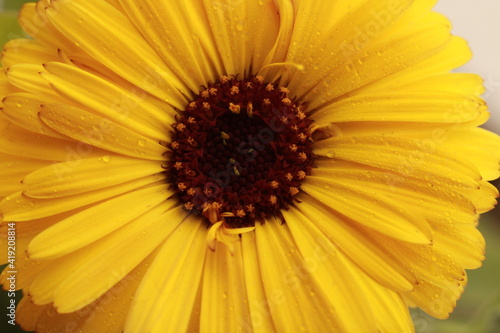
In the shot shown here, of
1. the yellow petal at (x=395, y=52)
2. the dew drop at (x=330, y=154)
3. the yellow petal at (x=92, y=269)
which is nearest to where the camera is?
the yellow petal at (x=92, y=269)

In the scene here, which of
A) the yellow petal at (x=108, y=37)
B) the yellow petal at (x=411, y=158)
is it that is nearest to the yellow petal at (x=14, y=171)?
the yellow petal at (x=108, y=37)

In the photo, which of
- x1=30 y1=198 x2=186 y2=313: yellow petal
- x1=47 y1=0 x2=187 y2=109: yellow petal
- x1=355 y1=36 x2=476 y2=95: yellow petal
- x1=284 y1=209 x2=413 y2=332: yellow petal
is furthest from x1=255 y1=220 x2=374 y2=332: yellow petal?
x1=47 y1=0 x2=187 y2=109: yellow petal

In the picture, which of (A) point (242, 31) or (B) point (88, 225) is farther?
(A) point (242, 31)

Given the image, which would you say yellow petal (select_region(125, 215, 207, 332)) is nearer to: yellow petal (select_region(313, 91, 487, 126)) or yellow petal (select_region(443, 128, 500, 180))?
yellow petal (select_region(313, 91, 487, 126))

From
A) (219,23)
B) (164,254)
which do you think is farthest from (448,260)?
(219,23)

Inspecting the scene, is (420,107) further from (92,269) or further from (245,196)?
(92,269)

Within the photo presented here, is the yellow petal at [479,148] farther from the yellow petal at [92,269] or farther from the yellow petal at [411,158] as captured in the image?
the yellow petal at [92,269]

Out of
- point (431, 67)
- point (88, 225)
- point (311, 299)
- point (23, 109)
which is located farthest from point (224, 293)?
point (431, 67)
